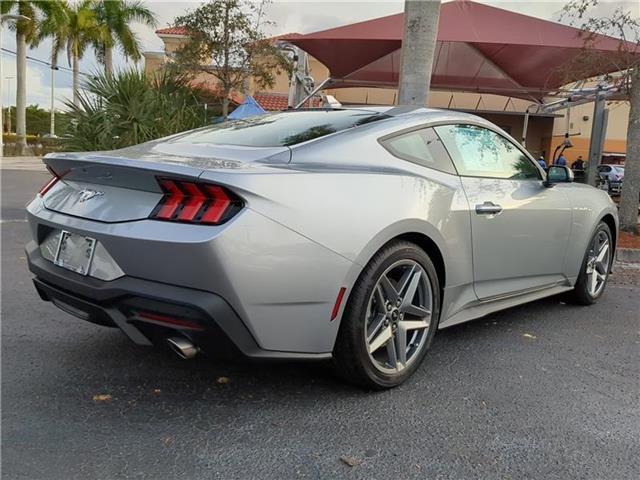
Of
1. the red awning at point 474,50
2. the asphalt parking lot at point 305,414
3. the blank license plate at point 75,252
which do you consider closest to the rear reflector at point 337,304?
the asphalt parking lot at point 305,414

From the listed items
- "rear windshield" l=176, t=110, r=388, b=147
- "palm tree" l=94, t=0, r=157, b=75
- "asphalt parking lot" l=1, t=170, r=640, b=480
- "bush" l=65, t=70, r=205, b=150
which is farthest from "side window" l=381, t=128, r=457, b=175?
"palm tree" l=94, t=0, r=157, b=75

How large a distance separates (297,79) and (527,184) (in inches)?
447

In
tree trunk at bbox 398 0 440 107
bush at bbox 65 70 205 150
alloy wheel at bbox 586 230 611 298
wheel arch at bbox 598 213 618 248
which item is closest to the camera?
alloy wheel at bbox 586 230 611 298

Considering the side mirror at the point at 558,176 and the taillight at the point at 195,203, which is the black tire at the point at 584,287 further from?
the taillight at the point at 195,203

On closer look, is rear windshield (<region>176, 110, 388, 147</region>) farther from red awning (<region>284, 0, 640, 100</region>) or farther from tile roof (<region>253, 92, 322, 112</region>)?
tile roof (<region>253, 92, 322, 112</region>)

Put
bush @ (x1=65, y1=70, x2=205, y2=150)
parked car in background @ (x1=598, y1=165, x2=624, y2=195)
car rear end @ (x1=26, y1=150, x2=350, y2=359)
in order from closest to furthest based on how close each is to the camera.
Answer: car rear end @ (x1=26, y1=150, x2=350, y2=359) < bush @ (x1=65, y1=70, x2=205, y2=150) < parked car in background @ (x1=598, y1=165, x2=624, y2=195)

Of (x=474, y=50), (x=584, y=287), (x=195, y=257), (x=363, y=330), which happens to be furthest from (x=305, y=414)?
(x=474, y=50)

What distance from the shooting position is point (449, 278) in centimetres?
309

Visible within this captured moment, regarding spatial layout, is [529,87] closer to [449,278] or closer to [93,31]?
[449,278]

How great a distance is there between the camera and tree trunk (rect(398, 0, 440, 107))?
6773 mm

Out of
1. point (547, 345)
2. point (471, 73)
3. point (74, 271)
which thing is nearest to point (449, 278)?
point (547, 345)

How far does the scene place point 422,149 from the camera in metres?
3.13

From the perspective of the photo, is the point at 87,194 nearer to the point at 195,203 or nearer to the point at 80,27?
the point at 195,203

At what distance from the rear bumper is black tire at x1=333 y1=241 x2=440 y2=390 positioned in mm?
174
